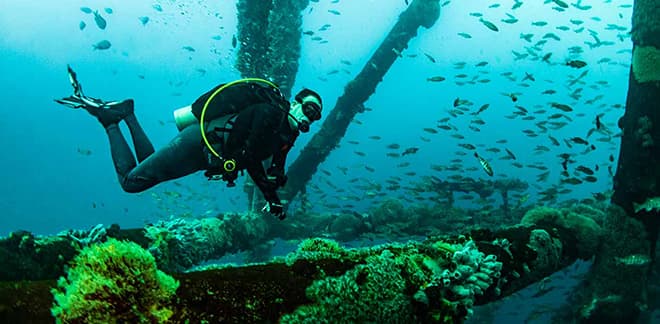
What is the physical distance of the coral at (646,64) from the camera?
A: 23.0 feet

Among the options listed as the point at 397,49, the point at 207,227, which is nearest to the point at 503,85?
the point at 397,49

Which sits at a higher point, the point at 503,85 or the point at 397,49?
the point at 503,85

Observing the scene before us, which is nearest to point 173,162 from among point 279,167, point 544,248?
point 279,167

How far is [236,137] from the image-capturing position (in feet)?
14.6

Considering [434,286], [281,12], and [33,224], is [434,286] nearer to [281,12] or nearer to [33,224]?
[281,12]

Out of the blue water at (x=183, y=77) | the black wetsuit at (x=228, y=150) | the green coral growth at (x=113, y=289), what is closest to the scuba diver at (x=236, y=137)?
the black wetsuit at (x=228, y=150)

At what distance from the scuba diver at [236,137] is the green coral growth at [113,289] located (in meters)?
2.46

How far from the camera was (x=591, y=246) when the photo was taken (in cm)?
680

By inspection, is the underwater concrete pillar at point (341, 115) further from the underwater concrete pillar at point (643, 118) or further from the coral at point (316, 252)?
the coral at point (316, 252)

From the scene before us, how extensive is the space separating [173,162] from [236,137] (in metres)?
1.20

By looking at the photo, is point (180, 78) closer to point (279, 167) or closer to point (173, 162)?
point (173, 162)

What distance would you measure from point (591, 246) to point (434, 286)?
542 centimetres

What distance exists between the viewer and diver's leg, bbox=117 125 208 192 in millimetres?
5023

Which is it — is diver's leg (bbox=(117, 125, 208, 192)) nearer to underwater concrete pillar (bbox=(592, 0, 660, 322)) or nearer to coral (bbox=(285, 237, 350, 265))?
coral (bbox=(285, 237, 350, 265))
